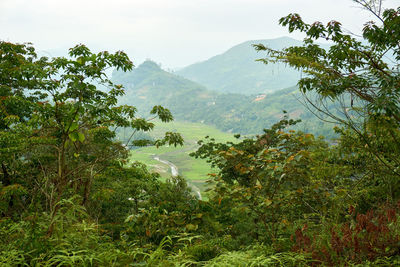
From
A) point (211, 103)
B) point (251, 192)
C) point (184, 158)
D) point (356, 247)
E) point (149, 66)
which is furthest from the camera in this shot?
point (149, 66)

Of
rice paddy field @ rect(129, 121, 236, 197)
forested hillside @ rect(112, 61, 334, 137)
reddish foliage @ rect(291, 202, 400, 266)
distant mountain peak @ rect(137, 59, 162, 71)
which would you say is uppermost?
distant mountain peak @ rect(137, 59, 162, 71)

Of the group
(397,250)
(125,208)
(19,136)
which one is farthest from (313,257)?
(125,208)

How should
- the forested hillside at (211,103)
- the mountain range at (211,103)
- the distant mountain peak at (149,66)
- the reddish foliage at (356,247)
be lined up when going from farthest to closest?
the distant mountain peak at (149,66) < the mountain range at (211,103) < the forested hillside at (211,103) < the reddish foliage at (356,247)

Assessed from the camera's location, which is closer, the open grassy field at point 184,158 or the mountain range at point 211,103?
the open grassy field at point 184,158

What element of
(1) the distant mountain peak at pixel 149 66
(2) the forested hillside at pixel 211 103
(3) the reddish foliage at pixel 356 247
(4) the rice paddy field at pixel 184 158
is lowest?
(4) the rice paddy field at pixel 184 158

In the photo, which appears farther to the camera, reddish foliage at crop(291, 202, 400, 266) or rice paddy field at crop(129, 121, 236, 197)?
rice paddy field at crop(129, 121, 236, 197)

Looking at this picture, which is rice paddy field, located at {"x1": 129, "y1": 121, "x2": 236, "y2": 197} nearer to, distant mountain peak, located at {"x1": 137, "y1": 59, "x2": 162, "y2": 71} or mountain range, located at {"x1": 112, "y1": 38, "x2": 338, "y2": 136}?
mountain range, located at {"x1": 112, "y1": 38, "x2": 338, "y2": 136}

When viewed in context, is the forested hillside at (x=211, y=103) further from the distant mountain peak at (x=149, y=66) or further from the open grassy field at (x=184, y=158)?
the open grassy field at (x=184, y=158)

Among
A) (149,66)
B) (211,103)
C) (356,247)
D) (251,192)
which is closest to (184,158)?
(211,103)

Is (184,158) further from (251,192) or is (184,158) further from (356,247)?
(356,247)

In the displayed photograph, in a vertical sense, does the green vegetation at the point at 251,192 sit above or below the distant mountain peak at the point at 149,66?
below

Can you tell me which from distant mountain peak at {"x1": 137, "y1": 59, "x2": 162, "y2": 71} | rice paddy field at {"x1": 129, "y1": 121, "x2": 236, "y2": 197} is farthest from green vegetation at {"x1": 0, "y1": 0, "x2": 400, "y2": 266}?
distant mountain peak at {"x1": 137, "y1": 59, "x2": 162, "y2": 71}

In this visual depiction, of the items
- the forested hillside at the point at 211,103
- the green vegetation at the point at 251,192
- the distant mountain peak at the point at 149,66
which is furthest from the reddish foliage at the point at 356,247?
the distant mountain peak at the point at 149,66

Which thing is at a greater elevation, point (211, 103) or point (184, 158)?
point (211, 103)
